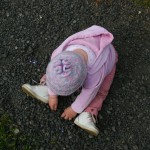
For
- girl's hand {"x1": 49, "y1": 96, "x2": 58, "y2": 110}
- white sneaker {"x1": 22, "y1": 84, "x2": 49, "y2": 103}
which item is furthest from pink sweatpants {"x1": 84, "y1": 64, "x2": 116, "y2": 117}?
white sneaker {"x1": 22, "y1": 84, "x2": 49, "y2": 103}

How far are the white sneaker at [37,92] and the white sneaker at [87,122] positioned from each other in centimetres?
35

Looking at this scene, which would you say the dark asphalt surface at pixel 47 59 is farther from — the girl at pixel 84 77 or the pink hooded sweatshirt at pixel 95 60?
the pink hooded sweatshirt at pixel 95 60

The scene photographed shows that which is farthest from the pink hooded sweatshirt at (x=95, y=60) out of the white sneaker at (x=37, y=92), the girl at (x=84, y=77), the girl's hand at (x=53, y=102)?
the white sneaker at (x=37, y=92)

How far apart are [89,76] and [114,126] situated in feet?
1.88

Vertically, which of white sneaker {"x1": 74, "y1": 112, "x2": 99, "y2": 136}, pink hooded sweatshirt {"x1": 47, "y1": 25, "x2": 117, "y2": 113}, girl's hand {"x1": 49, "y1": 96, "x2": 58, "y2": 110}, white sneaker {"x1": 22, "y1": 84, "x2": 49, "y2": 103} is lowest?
white sneaker {"x1": 74, "y1": 112, "x2": 99, "y2": 136}

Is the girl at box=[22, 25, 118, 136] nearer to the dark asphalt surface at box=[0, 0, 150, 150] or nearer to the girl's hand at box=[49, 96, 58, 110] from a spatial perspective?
the girl's hand at box=[49, 96, 58, 110]

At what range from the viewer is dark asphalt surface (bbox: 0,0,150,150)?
3.72 m

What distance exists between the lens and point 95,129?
360 centimetres

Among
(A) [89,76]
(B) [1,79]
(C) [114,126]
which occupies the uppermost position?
(A) [89,76]

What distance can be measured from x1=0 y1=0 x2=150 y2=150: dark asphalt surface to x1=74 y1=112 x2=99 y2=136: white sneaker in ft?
0.33

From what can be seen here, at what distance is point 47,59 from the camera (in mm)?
4086

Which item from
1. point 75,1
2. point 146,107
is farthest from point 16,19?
point 146,107

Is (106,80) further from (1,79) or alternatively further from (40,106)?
(1,79)

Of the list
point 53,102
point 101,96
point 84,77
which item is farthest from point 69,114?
point 84,77
